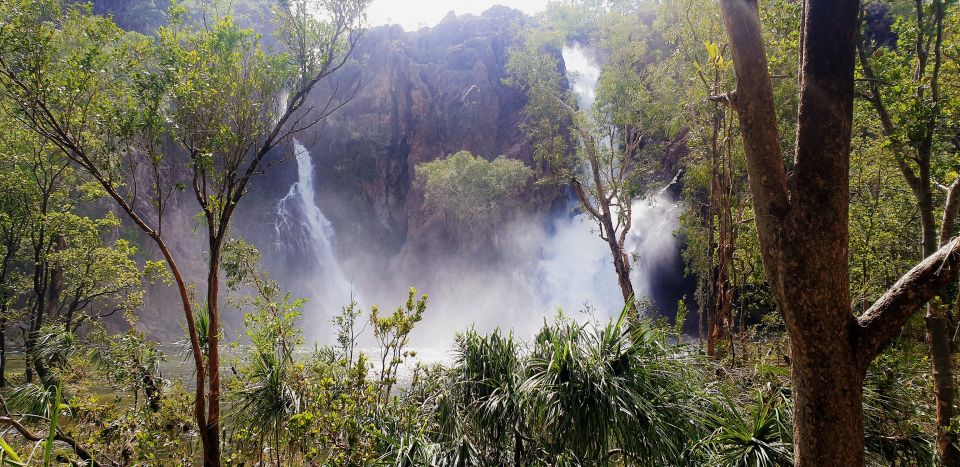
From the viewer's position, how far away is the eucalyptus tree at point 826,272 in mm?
2469

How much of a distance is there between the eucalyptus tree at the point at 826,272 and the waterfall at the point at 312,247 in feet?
114

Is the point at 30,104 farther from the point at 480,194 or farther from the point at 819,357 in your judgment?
the point at 480,194

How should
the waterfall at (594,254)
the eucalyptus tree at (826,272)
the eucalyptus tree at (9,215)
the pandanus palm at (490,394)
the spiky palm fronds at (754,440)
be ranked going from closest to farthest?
the eucalyptus tree at (826,272)
the spiky palm fronds at (754,440)
the pandanus palm at (490,394)
the eucalyptus tree at (9,215)
the waterfall at (594,254)

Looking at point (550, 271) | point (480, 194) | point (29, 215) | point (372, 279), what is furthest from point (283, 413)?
point (372, 279)

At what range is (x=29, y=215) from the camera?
13375mm

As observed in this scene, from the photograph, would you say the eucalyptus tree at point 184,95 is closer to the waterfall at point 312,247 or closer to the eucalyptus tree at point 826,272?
the eucalyptus tree at point 826,272

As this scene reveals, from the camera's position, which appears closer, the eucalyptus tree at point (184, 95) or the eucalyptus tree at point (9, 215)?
the eucalyptus tree at point (184, 95)

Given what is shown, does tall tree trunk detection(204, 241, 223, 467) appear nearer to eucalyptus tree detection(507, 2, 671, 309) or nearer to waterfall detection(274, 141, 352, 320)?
eucalyptus tree detection(507, 2, 671, 309)

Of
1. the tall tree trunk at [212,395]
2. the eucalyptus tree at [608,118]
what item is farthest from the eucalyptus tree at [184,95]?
the eucalyptus tree at [608,118]

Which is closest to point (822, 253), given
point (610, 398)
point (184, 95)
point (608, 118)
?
point (610, 398)

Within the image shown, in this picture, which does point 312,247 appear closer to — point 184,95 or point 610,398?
point 184,95

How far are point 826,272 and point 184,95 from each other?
21.9ft

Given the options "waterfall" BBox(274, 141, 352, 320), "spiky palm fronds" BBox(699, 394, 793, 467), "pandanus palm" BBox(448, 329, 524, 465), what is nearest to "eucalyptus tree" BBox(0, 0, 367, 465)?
"pandanus palm" BBox(448, 329, 524, 465)

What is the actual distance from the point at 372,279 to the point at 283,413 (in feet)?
108
